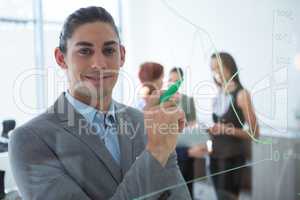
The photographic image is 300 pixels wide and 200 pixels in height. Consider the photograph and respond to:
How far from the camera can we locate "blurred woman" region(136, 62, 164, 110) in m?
0.58

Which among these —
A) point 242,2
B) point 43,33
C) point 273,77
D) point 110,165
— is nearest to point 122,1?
point 43,33

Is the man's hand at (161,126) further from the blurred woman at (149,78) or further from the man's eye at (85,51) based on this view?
the man's eye at (85,51)

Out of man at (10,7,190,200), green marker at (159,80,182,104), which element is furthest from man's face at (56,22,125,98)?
green marker at (159,80,182,104)

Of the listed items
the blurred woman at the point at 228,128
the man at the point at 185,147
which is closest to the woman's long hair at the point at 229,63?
the blurred woman at the point at 228,128

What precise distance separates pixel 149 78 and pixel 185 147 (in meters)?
0.18

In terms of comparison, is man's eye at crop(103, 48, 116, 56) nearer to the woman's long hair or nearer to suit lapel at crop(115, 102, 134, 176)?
suit lapel at crop(115, 102, 134, 176)

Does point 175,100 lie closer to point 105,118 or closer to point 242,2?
point 105,118

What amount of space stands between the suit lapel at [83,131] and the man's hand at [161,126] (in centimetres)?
8

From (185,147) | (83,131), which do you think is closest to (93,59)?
(83,131)

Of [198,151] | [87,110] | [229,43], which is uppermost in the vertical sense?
[229,43]

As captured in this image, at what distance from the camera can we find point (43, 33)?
0.47 metres

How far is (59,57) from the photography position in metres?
0.48

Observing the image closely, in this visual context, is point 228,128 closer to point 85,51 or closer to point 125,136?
point 125,136

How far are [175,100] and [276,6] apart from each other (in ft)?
1.57
